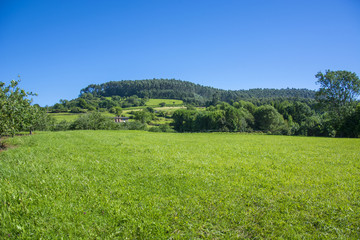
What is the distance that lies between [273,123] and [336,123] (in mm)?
37728

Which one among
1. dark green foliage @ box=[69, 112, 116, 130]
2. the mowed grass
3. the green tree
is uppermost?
the green tree

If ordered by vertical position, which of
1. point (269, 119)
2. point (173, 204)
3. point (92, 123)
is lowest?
point (173, 204)

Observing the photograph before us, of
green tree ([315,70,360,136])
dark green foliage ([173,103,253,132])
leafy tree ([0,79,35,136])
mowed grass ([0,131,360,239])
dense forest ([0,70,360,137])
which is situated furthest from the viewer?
dark green foliage ([173,103,253,132])

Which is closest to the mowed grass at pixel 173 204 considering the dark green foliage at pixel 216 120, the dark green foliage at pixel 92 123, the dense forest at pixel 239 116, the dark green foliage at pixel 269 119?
the dense forest at pixel 239 116

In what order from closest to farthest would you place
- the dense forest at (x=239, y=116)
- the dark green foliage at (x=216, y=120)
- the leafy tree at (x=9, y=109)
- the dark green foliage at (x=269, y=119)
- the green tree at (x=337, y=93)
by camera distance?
1. the leafy tree at (x=9, y=109)
2. the dense forest at (x=239, y=116)
3. the green tree at (x=337, y=93)
4. the dark green foliage at (x=269, y=119)
5. the dark green foliage at (x=216, y=120)

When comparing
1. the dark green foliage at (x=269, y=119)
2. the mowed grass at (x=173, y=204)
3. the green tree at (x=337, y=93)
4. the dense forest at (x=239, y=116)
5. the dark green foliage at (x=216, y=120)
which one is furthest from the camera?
the dark green foliage at (x=216, y=120)

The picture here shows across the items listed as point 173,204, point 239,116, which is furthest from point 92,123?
point 239,116

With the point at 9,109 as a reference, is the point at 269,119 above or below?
above

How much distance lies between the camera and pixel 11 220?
12.4ft

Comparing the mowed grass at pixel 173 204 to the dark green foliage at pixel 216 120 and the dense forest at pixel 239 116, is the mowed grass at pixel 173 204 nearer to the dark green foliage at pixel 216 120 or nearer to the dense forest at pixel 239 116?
the dense forest at pixel 239 116

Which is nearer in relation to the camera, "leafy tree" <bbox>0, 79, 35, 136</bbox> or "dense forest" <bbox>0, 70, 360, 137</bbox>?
"leafy tree" <bbox>0, 79, 35, 136</bbox>

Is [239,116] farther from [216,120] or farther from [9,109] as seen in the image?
[9,109]

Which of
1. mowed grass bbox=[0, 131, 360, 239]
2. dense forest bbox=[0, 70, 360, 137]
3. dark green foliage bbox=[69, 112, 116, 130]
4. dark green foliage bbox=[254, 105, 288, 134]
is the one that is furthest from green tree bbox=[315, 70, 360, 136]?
dark green foliage bbox=[69, 112, 116, 130]

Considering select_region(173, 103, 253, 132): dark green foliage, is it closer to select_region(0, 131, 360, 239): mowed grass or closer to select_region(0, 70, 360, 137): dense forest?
select_region(0, 70, 360, 137): dense forest
